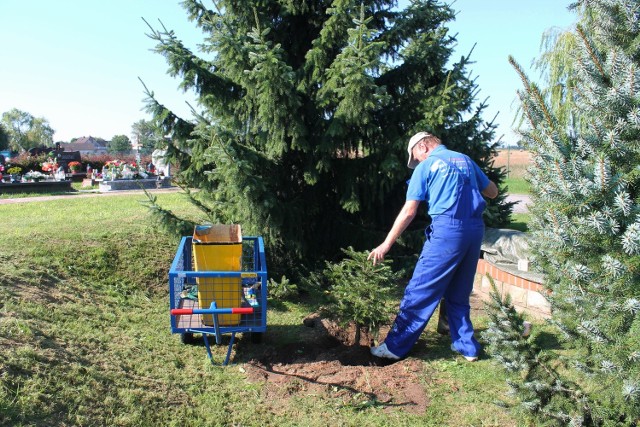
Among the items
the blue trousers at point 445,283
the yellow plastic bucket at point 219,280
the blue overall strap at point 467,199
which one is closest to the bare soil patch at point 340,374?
the blue trousers at point 445,283

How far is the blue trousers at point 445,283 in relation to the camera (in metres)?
3.99

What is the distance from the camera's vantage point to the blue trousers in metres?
3.99

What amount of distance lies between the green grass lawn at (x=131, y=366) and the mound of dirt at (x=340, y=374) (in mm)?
72

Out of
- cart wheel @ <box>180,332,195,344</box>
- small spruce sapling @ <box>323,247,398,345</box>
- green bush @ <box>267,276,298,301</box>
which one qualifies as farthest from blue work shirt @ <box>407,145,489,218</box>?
green bush @ <box>267,276,298,301</box>

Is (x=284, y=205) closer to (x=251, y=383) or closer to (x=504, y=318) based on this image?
(x=251, y=383)

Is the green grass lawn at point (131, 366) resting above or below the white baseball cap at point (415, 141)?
below

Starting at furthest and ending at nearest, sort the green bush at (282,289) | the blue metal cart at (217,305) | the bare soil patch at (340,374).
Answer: the green bush at (282,289) < the blue metal cart at (217,305) < the bare soil patch at (340,374)

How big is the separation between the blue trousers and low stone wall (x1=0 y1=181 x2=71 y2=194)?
14.4 m

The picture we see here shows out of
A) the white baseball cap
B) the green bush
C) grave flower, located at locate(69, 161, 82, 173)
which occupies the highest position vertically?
grave flower, located at locate(69, 161, 82, 173)

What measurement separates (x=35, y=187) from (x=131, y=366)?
44.9ft

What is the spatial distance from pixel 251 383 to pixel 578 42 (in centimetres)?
324

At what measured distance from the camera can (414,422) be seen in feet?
11.2

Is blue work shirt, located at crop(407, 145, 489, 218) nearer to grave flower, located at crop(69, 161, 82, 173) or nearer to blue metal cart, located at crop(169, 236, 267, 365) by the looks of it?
blue metal cart, located at crop(169, 236, 267, 365)

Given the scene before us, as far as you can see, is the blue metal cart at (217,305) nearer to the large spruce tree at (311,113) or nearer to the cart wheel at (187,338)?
the cart wheel at (187,338)
